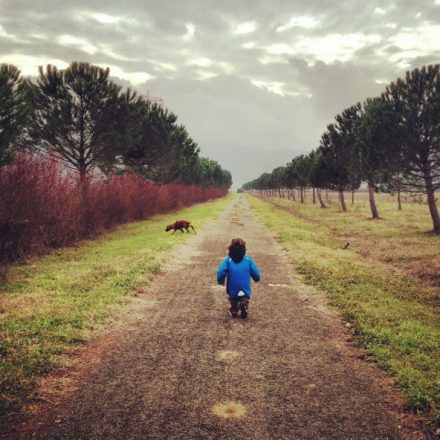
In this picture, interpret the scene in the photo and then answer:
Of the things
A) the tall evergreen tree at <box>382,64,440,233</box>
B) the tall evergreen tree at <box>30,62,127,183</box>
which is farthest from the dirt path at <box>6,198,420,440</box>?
the tall evergreen tree at <box>30,62,127,183</box>

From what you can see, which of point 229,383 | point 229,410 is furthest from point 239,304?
point 229,410

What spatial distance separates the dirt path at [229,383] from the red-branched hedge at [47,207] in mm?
6535

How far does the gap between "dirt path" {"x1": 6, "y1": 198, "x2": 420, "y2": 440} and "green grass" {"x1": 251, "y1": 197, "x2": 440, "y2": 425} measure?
1.08 ft

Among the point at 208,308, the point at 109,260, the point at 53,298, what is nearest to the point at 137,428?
the point at 208,308

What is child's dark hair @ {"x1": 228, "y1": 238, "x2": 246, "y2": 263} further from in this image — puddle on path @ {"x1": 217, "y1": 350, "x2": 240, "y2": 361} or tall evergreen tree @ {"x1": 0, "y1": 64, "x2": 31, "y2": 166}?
tall evergreen tree @ {"x1": 0, "y1": 64, "x2": 31, "y2": 166}

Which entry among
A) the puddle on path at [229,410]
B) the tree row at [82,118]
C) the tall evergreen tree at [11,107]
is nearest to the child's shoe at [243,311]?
the puddle on path at [229,410]

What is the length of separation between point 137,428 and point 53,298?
505 centimetres

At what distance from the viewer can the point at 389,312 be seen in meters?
7.39

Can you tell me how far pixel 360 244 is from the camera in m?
17.5

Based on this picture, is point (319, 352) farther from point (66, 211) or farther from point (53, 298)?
point (66, 211)

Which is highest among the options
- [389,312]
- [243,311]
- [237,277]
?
[237,277]

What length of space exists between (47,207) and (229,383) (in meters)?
11.0

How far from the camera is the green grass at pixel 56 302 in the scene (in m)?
4.73

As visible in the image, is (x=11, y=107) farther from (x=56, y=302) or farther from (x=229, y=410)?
(x=229, y=410)
